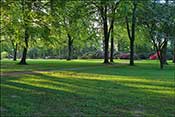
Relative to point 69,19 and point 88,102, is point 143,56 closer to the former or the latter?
point 69,19

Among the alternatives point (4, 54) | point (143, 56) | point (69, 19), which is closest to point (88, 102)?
point (69, 19)

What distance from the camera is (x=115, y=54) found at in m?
71.6

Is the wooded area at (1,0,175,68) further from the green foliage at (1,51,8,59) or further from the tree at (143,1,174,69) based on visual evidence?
the green foliage at (1,51,8,59)

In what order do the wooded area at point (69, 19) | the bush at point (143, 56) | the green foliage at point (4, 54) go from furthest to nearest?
the green foliage at point (4, 54), the bush at point (143, 56), the wooded area at point (69, 19)

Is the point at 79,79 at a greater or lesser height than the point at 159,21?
lesser

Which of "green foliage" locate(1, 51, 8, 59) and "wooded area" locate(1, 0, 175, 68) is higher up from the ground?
"wooded area" locate(1, 0, 175, 68)

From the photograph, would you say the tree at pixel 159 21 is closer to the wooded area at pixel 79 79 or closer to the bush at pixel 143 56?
the wooded area at pixel 79 79

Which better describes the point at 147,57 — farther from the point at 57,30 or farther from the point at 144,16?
the point at 57,30

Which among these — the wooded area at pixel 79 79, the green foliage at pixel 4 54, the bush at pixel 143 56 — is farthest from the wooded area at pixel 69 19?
the green foliage at pixel 4 54

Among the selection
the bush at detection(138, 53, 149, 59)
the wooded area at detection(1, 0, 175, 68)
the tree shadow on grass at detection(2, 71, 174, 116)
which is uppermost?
the wooded area at detection(1, 0, 175, 68)

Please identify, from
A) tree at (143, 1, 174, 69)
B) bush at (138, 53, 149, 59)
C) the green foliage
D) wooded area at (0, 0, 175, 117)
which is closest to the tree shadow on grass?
wooded area at (0, 0, 175, 117)

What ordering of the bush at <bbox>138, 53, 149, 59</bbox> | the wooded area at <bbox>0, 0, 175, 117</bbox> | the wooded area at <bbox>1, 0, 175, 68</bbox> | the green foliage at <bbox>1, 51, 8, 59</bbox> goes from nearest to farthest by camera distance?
the wooded area at <bbox>0, 0, 175, 117</bbox>
the wooded area at <bbox>1, 0, 175, 68</bbox>
the bush at <bbox>138, 53, 149, 59</bbox>
the green foliage at <bbox>1, 51, 8, 59</bbox>

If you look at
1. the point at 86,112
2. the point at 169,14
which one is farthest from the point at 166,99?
the point at 169,14

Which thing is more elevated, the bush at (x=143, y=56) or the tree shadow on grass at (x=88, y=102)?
the bush at (x=143, y=56)
